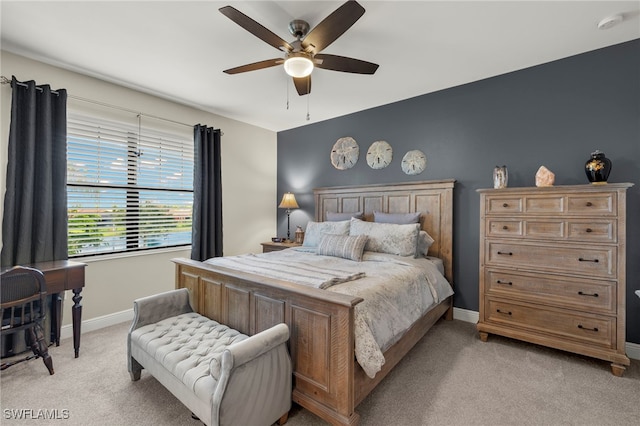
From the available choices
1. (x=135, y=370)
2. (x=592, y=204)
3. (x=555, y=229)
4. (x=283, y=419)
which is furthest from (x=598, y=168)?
(x=135, y=370)

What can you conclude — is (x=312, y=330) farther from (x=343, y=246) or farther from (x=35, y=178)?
(x=35, y=178)

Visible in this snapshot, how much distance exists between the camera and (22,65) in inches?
104

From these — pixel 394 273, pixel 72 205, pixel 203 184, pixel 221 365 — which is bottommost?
pixel 221 365

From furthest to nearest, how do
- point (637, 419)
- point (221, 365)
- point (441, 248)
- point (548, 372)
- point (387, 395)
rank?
point (441, 248) < point (548, 372) < point (387, 395) < point (637, 419) < point (221, 365)

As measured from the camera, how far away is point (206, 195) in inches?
157

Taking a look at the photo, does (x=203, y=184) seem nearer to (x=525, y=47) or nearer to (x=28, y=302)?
(x=28, y=302)

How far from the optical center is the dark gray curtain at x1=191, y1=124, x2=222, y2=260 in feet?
12.9

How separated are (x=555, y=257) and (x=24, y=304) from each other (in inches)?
168

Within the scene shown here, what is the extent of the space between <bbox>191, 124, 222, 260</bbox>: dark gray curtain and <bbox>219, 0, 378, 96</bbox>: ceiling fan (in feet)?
6.37

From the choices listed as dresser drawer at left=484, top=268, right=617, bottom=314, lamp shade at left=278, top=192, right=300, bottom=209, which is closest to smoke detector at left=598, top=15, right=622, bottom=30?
dresser drawer at left=484, top=268, right=617, bottom=314

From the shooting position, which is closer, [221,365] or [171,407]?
[221,365]

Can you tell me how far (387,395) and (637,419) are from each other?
1.53 m

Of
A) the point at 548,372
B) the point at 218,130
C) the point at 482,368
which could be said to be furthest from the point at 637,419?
the point at 218,130

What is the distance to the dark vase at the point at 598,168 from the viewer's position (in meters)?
2.35
